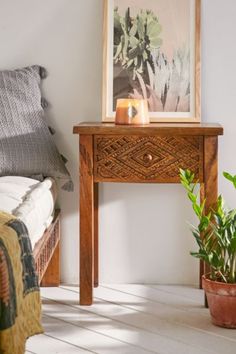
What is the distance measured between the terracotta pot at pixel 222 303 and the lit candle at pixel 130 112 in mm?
661

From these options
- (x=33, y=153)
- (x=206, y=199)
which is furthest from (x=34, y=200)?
(x=206, y=199)

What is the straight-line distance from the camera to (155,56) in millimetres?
3125

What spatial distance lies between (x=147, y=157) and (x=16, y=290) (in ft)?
3.62

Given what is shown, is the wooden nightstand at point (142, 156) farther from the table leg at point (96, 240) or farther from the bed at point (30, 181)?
the table leg at point (96, 240)

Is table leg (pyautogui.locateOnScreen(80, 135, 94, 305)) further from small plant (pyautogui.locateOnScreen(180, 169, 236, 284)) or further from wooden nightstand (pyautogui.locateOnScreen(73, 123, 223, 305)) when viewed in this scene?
small plant (pyautogui.locateOnScreen(180, 169, 236, 284))

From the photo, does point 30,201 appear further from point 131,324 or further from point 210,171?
point 210,171

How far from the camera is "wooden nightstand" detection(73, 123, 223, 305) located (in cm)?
282

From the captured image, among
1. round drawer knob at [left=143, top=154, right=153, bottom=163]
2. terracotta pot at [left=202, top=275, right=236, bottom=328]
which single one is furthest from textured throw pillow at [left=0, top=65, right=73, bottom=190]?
terracotta pot at [left=202, top=275, right=236, bottom=328]

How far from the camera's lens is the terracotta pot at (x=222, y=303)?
8.77 ft

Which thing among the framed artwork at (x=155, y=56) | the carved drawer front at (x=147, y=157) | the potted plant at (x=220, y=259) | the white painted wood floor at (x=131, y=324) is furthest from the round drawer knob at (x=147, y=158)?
the white painted wood floor at (x=131, y=324)

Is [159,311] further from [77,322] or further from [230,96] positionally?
[230,96]

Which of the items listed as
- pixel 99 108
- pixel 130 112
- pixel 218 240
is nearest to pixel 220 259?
pixel 218 240

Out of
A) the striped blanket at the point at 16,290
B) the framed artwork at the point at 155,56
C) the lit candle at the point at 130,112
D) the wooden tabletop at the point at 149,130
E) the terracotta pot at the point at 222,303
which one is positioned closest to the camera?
the striped blanket at the point at 16,290

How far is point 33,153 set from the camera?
3.00 meters
